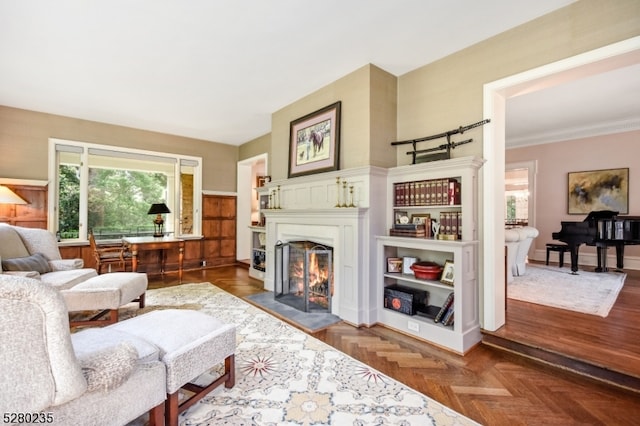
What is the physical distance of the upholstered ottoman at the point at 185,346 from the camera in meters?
1.60

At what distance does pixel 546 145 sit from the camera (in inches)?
254

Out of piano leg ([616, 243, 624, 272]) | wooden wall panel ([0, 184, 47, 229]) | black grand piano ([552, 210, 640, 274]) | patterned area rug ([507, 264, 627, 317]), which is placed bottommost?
patterned area rug ([507, 264, 627, 317])

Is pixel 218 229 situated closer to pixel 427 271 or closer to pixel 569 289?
pixel 427 271

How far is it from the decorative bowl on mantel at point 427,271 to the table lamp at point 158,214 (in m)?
4.69

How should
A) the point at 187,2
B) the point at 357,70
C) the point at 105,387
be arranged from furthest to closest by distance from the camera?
the point at 357,70
the point at 187,2
the point at 105,387

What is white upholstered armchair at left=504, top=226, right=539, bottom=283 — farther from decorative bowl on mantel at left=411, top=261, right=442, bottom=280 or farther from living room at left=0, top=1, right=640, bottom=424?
decorative bowl on mantel at left=411, top=261, right=442, bottom=280

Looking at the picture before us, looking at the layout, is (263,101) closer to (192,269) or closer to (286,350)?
(286,350)

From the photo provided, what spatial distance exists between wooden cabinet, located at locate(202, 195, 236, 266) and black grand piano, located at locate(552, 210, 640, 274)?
22.1 feet

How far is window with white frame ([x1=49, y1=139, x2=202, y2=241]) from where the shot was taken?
16.5ft

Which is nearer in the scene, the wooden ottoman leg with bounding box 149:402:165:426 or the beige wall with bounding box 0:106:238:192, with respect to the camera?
the wooden ottoman leg with bounding box 149:402:165:426

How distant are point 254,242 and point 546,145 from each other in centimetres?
670

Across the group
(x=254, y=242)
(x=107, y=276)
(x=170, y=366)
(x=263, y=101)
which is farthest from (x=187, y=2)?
(x=254, y=242)

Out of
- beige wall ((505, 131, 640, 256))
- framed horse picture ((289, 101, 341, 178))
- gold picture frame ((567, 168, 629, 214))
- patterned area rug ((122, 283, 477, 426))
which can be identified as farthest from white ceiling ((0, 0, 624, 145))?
patterned area rug ((122, 283, 477, 426))

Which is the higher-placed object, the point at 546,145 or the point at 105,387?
the point at 546,145
